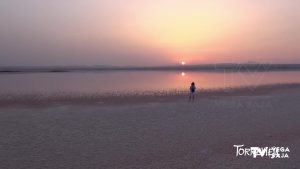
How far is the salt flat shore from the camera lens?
1216 centimetres

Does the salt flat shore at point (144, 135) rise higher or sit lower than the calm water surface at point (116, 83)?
lower

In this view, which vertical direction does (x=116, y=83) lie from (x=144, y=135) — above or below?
above

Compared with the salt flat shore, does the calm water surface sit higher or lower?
higher

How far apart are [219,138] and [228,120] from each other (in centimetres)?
482

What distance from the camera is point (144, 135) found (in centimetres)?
1620

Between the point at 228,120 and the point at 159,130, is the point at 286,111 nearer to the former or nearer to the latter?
the point at 228,120

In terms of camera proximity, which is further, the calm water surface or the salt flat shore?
the calm water surface

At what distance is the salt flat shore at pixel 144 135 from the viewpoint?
1216 centimetres

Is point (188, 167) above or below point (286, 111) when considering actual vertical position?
below

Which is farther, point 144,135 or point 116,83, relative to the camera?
point 116,83

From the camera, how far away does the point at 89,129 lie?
17781 millimetres

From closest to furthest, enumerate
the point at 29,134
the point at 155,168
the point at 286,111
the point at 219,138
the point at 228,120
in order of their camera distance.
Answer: the point at 155,168
the point at 219,138
the point at 29,134
the point at 228,120
the point at 286,111

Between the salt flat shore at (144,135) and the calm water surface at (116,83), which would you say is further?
the calm water surface at (116,83)

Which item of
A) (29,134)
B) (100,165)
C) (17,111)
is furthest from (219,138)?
(17,111)
